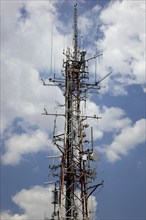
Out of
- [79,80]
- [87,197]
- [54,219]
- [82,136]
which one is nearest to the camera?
[54,219]

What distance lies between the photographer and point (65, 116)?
44750 millimetres

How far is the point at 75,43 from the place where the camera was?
48562 millimetres

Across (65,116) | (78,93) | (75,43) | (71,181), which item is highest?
(75,43)

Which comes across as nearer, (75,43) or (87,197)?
(87,197)

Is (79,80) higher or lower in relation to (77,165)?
higher

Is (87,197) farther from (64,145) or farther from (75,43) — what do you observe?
(75,43)

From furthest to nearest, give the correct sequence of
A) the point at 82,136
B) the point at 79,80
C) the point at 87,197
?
the point at 79,80
the point at 82,136
the point at 87,197

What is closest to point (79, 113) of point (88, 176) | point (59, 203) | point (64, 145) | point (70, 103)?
point (70, 103)

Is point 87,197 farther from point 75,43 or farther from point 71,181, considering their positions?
point 75,43

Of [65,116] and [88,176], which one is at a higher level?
[65,116]

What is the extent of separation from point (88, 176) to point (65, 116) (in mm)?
7233

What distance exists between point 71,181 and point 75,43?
1689 cm

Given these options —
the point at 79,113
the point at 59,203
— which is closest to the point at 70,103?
the point at 79,113

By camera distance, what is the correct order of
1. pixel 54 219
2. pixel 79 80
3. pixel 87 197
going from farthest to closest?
pixel 79 80
pixel 87 197
pixel 54 219
